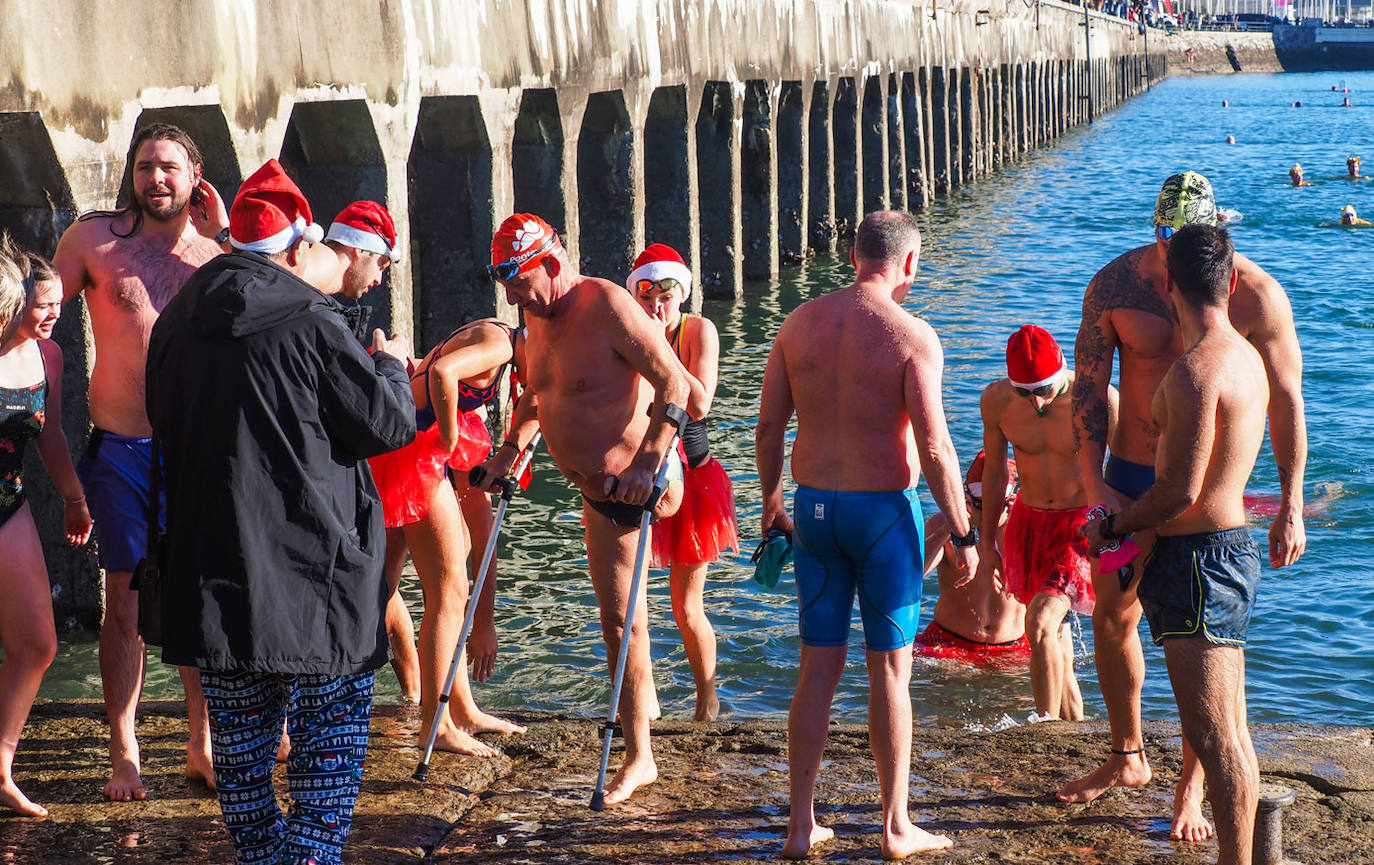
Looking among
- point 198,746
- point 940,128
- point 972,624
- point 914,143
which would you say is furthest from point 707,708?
point 940,128

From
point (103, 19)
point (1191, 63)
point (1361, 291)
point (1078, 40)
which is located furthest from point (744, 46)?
point (1191, 63)

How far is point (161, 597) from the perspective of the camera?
156 inches

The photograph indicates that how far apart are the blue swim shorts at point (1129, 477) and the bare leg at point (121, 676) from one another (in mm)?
3315

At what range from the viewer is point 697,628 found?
6121 millimetres

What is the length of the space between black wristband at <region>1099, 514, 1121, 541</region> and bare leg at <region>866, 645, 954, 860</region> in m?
0.71

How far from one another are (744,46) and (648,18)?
159 inches

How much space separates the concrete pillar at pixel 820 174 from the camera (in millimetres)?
24531

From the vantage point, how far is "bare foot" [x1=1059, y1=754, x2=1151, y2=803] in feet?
16.5

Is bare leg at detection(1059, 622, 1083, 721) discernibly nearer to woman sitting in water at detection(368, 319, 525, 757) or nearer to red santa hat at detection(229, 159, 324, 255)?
woman sitting in water at detection(368, 319, 525, 757)

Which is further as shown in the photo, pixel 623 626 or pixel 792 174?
pixel 792 174

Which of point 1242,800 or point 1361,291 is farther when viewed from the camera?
point 1361,291

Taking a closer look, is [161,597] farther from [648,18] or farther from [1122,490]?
[648,18]

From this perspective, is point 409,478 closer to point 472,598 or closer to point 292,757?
point 472,598

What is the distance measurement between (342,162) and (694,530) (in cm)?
553
